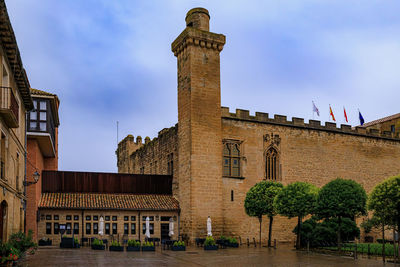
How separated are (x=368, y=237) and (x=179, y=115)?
750 inches

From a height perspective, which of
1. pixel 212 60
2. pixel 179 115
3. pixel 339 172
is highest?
pixel 212 60

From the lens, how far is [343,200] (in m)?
27.8

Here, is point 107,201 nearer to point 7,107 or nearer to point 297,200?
point 297,200

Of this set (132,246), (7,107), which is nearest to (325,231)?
(132,246)

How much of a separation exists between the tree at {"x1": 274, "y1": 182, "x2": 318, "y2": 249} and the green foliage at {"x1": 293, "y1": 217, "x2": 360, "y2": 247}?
1.11 meters

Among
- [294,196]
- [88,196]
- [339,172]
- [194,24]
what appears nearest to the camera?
[294,196]

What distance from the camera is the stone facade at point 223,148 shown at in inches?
1423

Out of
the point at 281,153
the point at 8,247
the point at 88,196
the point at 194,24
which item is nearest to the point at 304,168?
the point at 281,153

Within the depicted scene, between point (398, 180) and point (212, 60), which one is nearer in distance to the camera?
point (398, 180)

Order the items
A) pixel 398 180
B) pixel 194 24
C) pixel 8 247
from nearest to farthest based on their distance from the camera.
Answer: pixel 8 247, pixel 398 180, pixel 194 24

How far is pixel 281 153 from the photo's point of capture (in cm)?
4009

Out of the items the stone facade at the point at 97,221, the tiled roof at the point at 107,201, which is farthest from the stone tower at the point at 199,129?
the stone facade at the point at 97,221

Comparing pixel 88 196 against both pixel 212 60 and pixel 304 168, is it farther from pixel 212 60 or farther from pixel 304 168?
pixel 304 168

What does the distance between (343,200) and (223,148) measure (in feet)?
39.3
